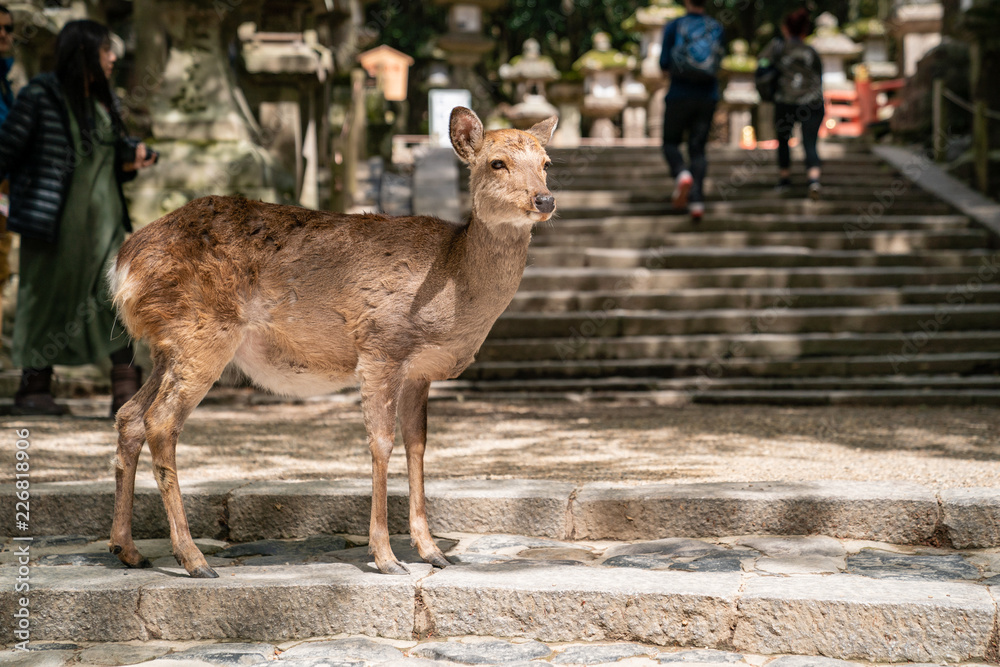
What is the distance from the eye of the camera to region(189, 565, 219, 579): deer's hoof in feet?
11.1

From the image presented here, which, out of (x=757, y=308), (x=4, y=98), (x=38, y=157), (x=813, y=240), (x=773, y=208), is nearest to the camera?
(x=38, y=157)

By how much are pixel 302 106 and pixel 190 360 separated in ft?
28.3

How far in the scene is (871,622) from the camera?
9.69ft

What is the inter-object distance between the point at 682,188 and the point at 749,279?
155 centimetres

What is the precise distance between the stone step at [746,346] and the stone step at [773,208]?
2.74m

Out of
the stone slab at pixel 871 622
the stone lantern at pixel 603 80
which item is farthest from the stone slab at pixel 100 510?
the stone lantern at pixel 603 80

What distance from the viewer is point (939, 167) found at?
13.0 m

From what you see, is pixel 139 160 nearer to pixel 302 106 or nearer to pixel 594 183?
pixel 302 106

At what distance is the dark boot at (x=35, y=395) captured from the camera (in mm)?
6477

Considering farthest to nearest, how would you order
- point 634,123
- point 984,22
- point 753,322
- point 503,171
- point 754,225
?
point 634,123
point 984,22
point 754,225
point 753,322
point 503,171

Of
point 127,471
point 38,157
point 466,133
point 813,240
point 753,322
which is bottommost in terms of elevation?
point 753,322

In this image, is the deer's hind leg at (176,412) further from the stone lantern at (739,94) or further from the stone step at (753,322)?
the stone lantern at (739,94)

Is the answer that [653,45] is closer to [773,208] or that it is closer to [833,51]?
[833,51]

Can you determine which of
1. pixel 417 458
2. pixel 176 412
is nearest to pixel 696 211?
pixel 417 458
